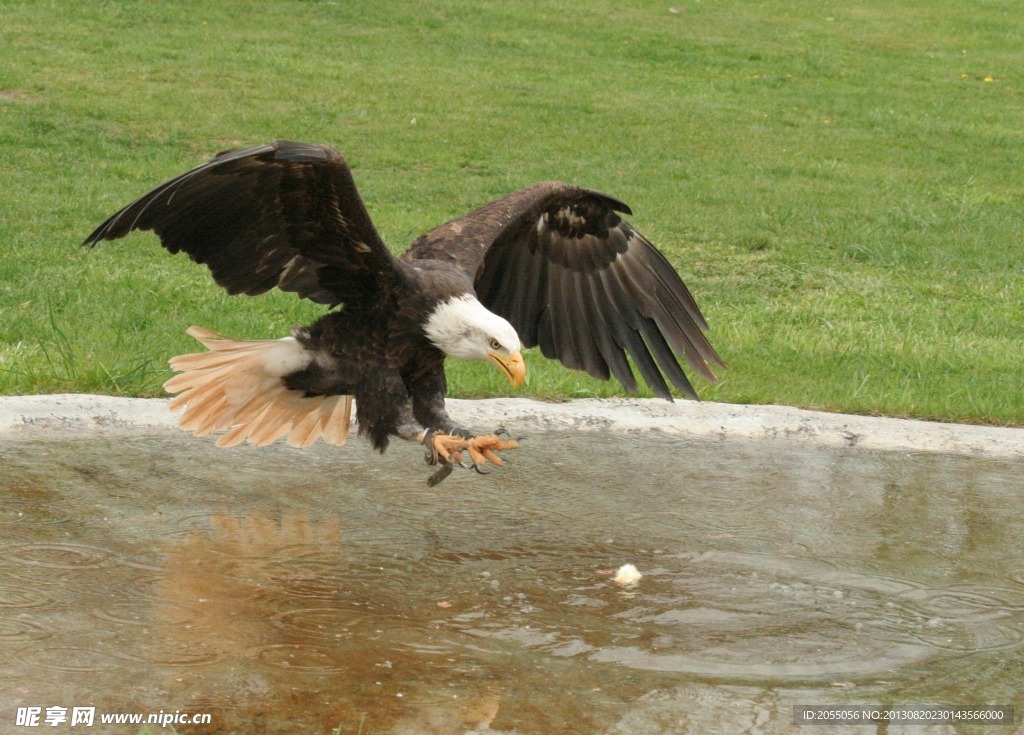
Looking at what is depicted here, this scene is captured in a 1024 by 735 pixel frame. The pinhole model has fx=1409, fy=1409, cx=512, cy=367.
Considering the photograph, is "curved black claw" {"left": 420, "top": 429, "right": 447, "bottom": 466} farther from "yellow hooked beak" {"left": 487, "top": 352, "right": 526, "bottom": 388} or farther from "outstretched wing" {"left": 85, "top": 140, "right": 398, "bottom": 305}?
"outstretched wing" {"left": 85, "top": 140, "right": 398, "bottom": 305}

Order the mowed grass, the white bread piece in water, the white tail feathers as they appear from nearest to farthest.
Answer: the white bread piece in water
the white tail feathers
the mowed grass

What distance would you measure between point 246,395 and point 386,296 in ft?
2.64

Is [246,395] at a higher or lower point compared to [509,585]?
higher

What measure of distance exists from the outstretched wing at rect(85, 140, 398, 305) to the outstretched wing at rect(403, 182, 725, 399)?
925mm

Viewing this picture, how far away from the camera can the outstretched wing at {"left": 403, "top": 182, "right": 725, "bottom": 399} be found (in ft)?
18.6

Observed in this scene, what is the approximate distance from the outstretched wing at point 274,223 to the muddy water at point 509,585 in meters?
0.77

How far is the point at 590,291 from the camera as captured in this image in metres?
5.83

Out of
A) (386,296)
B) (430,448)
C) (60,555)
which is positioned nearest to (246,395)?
(386,296)

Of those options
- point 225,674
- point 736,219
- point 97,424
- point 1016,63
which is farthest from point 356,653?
point 1016,63

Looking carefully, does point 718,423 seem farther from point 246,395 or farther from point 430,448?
point 246,395

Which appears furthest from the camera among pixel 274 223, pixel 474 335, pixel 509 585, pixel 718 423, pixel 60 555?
pixel 718 423

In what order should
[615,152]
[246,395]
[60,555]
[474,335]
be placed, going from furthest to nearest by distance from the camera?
[615,152], [246,395], [474,335], [60,555]

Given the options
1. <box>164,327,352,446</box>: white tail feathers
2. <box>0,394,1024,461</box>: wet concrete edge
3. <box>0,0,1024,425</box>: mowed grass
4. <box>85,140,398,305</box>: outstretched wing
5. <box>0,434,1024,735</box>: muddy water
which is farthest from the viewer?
<box>0,0,1024,425</box>: mowed grass

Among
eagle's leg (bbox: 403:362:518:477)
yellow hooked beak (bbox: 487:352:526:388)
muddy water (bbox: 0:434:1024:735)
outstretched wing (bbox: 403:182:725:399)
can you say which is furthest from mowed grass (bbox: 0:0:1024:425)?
yellow hooked beak (bbox: 487:352:526:388)
